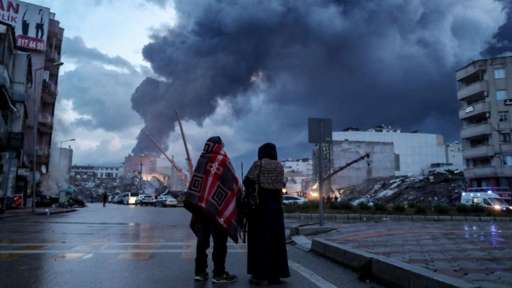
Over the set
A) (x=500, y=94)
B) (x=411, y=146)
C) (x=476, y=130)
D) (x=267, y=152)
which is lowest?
(x=267, y=152)

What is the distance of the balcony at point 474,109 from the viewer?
52200mm

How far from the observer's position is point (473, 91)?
5400 centimetres

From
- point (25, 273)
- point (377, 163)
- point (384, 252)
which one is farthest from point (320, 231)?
point (377, 163)

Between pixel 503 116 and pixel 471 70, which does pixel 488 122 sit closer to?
pixel 503 116

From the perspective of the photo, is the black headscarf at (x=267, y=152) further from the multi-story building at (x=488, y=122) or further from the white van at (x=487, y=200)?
the multi-story building at (x=488, y=122)

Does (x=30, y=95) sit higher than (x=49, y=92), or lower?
lower

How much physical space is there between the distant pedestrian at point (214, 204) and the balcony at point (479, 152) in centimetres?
5244

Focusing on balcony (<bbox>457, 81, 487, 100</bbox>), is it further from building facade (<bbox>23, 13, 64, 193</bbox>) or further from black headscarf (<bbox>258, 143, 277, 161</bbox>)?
black headscarf (<bbox>258, 143, 277, 161</bbox>)

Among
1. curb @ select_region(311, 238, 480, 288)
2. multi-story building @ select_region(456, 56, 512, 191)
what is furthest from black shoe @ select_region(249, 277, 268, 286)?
multi-story building @ select_region(456, 56, 512, 191)

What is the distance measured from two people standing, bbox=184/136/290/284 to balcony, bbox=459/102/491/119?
175 feet

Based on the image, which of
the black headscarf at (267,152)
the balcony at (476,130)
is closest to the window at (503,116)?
the balcony at (476,130)

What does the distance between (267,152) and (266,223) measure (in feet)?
3.11

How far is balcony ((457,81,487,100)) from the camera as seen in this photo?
5266cm

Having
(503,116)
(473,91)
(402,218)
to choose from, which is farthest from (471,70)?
(402,218)
